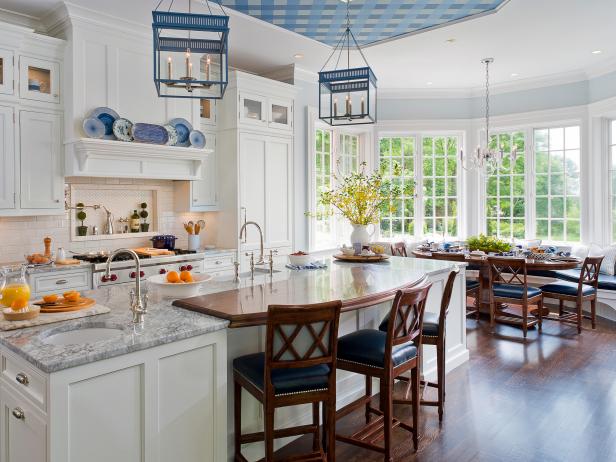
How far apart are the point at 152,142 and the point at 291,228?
7.18ft

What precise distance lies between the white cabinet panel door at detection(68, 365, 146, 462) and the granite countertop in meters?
0.10

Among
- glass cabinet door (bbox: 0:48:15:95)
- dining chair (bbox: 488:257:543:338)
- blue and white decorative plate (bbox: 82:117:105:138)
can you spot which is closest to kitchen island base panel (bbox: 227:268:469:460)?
dining chair (bbox: 488:257:543:338)

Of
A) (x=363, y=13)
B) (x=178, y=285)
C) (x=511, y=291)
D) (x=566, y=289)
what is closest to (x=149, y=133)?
(x=363, y=13)

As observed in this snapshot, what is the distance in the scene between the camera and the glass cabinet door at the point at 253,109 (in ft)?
18.7

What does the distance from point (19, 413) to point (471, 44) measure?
5.60 meters

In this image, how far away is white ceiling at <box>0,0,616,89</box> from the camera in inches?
181

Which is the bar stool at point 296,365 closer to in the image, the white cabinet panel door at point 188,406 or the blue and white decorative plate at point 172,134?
the white cabinet panel door at point 188,406

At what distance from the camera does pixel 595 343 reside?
5.14m

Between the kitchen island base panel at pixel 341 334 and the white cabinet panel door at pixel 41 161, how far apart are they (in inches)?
106

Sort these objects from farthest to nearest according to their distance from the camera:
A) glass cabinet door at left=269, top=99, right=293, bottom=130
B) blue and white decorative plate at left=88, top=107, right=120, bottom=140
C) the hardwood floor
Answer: glass cabinet door at left=269, top=99, right=293, bottom=130 → blue and white decorative plate at left=88, top=107, right=120, bottom=140 → the hardwood floor

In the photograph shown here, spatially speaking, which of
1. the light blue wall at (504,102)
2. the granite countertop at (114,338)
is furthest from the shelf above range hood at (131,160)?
the light blue wall at (504,102)

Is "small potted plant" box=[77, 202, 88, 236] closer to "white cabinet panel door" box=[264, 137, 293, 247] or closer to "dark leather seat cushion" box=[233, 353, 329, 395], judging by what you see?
"white cabinet panel door" box=[264, 137, 293, 247]

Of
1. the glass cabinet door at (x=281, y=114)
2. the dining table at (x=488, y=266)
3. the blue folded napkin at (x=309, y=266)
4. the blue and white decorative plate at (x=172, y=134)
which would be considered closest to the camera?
the blue folded napkin at (x=309, y=266)

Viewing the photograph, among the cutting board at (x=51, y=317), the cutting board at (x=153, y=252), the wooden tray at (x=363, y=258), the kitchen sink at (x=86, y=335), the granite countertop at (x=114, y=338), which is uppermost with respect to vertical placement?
the cutting board at (x=153, y=252)
